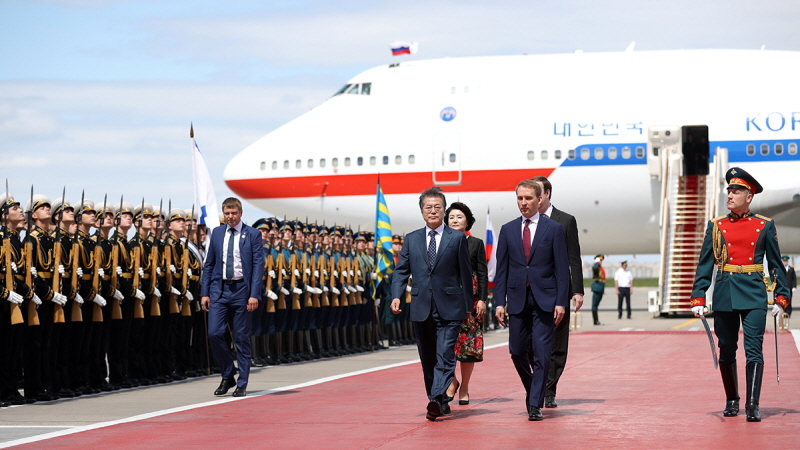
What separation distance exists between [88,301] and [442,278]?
348cm

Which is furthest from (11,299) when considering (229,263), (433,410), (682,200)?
(682,200)

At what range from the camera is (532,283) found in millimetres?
8047

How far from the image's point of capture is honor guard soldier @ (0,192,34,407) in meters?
9.02

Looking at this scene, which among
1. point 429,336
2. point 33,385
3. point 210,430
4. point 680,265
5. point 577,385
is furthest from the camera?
point 680,265

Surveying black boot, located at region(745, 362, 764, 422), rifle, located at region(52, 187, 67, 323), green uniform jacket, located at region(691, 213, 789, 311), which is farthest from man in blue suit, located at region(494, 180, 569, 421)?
rifle, located at region(52, 187, 67, 323)

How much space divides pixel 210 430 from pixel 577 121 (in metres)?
18.4

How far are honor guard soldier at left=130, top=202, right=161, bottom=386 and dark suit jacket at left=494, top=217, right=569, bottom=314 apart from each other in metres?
3.94

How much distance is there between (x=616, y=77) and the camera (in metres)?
25.2

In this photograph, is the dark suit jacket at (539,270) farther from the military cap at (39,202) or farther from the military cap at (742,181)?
the military cap at (39,202)

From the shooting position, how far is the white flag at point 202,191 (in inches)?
512

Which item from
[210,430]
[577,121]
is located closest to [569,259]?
[210,430]

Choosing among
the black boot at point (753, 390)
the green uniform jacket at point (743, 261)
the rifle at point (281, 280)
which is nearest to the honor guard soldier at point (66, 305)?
the rifle at point (281, 280)

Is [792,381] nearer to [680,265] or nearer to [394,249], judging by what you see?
[394,249]

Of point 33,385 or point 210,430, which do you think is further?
point 33,385
